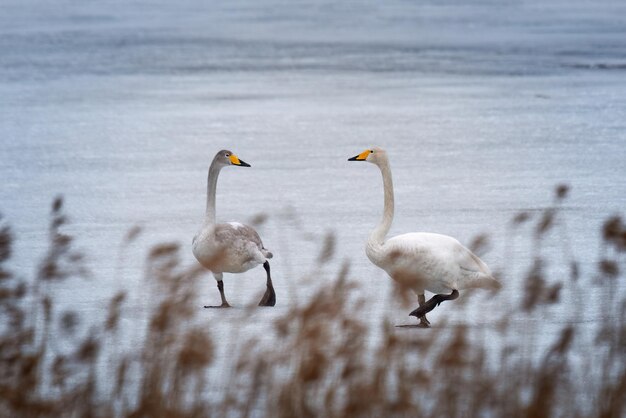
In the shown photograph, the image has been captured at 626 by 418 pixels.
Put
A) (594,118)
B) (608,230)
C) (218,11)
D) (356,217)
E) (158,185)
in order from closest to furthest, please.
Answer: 1. (608,230)
2. (356,217)
3. (158,185)
4. (594,118)
5. (218,11)

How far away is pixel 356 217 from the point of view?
6816 mm

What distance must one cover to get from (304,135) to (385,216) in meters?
5.58

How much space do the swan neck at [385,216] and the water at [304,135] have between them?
14 centimetres

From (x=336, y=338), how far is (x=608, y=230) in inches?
25.7

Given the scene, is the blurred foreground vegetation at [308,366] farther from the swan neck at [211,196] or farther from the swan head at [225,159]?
the swan head at [225,159]

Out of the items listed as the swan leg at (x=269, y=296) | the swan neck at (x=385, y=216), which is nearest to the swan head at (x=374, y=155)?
the swan neck at (x=385, y=216)

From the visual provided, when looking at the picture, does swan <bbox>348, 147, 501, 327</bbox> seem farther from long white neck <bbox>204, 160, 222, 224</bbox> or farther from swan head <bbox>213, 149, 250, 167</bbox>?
swan head <bbox>213, 149, 250, 167</bbox>

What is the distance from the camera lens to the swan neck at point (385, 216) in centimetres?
484

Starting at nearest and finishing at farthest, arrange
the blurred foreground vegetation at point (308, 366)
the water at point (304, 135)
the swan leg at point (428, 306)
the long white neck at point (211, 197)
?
the blurred foreground vegetation at point (308, 366)
the swan leg at point (428, 306)
the long white neck at point (211, 197)
the water at point (304, 135)

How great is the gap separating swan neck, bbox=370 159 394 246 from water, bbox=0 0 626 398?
14 cm

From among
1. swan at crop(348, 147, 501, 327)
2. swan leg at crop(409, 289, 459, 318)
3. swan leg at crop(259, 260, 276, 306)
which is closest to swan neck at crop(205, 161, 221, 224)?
swan leg at crop(259, 260, 276, 306)

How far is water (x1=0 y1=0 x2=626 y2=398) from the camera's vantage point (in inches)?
238

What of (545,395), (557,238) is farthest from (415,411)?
(557,238)

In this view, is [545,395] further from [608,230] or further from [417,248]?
[417,248]
